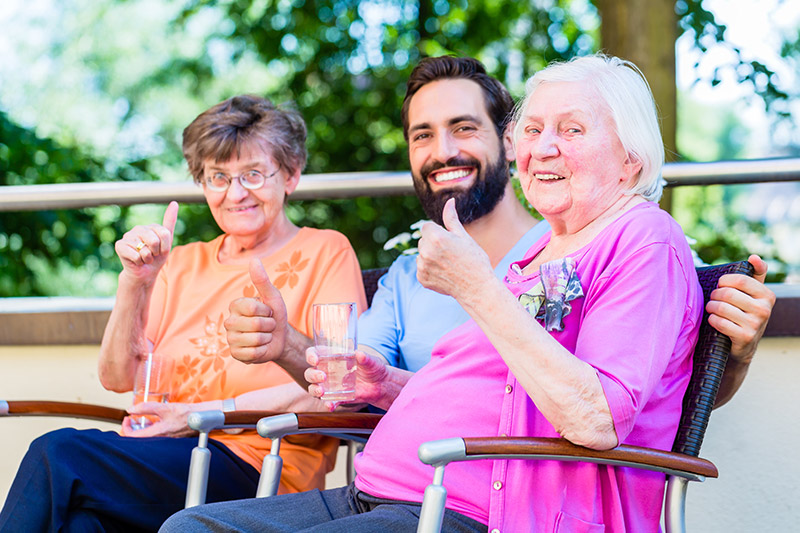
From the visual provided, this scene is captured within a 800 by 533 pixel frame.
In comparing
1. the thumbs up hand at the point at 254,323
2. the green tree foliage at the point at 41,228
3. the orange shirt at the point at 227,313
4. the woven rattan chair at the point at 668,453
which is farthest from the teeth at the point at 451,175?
the green tree foliage at the point at 41,228

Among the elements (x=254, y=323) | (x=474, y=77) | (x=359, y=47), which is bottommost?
(x=254, y=323)

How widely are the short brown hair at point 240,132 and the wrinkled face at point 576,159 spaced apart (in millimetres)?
1085

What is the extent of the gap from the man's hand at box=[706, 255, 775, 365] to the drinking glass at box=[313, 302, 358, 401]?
2.56 ft

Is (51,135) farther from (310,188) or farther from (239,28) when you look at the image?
(310,188)

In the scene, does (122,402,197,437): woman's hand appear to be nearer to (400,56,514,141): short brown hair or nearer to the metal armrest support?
the metal armrest support

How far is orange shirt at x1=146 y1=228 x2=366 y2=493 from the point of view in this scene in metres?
2.45

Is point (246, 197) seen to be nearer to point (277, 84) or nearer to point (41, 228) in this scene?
point (41, 228)

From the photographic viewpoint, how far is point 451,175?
265cm

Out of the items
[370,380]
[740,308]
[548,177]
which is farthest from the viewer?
[370,380]

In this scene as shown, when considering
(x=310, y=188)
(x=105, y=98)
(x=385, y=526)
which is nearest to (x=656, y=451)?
(x=385, y=526)

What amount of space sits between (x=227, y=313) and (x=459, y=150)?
890 mm

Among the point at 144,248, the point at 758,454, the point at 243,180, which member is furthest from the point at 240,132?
the point at 758,454

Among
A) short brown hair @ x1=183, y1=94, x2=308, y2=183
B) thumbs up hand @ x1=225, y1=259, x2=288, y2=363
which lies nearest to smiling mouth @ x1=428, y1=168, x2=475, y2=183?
short brown hair @ x1=183, y1=94, x2=308, y2=183

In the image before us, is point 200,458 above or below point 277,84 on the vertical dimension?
below
